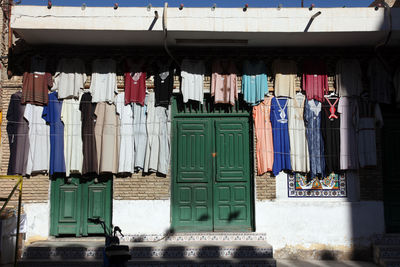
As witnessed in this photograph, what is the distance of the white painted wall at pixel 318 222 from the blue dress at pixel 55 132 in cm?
440

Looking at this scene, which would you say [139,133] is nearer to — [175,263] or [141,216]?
[141,216]

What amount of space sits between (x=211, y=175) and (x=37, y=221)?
3.89 metres

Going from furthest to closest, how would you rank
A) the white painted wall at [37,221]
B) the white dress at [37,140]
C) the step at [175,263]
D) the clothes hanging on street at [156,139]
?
the clothes hanging on street at [156,139], the white dress at [37,140], the white painted wall at [37,221], the step at [175,263]

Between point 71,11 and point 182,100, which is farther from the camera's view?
point 182,100

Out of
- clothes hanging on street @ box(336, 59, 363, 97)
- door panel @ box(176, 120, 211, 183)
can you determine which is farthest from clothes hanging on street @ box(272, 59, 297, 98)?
door panel @ box(176, 120, 211, 183)

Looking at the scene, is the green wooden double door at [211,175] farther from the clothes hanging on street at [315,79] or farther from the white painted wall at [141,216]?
the clothes hanging on street at [315,79]

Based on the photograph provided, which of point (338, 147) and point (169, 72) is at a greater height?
point (169, 72)

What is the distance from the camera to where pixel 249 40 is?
8070mm

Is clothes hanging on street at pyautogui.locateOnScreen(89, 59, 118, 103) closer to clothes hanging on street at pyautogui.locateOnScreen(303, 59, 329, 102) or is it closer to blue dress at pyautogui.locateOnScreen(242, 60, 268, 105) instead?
blue dress at pyautogui.locateOnScreen(242, 60, 268, 105)

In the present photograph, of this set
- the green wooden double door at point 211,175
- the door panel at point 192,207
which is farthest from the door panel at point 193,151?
the door panel at point 192,207

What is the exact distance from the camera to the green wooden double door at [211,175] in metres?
8.19

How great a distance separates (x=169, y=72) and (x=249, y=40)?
6.28 ft

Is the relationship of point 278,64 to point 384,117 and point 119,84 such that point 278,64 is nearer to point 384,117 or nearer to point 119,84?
point 384,117

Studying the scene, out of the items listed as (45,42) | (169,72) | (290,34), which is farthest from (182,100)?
(45,42)
